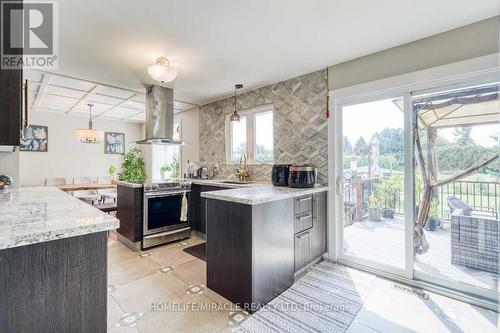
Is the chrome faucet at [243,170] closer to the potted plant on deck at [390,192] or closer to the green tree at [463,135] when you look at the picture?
the potted plant on deck at [390,192]

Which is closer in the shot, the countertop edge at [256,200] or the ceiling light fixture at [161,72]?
the countertop edge at [256,200]

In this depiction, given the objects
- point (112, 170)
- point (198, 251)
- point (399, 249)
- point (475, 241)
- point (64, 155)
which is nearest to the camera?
point (475, 241)

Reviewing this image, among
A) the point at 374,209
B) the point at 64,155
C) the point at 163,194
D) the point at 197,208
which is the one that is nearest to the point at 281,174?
the point at 374,209

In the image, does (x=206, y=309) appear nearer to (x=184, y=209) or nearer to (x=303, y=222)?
(x=303, y=222)

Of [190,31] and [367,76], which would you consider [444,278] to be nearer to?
[367,76]

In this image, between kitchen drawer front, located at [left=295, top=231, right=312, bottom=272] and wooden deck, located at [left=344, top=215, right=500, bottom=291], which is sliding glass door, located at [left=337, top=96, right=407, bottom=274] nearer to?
wooden deck, located at [left=344, top=215, right=500, bottom=291]

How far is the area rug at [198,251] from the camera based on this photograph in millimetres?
3033

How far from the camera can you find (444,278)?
223cm

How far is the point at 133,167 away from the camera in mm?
6664

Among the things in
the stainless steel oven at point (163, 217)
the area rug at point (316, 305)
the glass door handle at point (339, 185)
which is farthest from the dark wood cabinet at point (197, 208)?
the glass door handle at point (339, 185)

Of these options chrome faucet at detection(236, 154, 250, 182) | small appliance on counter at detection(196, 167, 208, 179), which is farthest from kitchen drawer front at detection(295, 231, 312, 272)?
small appliance on counter at detection(196, 167, 208, 179)

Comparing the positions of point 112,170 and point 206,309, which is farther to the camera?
point 112,170

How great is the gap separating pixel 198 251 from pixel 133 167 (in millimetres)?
4485

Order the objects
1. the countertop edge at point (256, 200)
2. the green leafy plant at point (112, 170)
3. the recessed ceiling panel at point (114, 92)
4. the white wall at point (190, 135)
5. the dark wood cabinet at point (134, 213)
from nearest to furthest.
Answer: the countertop edge at point (256, 200), the dark wood cabinet at point (134, 213), the recessed ceiling panel at point (114, 92), the white wall at point (190, 135), the green leafy plant at point (112, 170)
